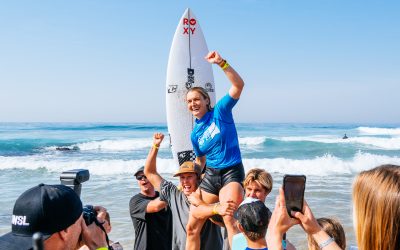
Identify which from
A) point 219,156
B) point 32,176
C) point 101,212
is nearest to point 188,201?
point 219,156

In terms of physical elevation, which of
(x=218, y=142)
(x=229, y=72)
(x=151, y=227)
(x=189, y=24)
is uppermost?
(x=189, y=24)

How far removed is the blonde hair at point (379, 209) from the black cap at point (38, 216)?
1114mm

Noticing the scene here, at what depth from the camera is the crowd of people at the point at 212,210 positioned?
145 centimetres

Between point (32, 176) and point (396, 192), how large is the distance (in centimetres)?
1415

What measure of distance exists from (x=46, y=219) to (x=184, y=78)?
5055 mm

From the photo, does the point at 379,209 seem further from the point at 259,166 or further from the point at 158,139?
the point at 259,166

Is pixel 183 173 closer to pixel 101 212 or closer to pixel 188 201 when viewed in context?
pixel 188 201

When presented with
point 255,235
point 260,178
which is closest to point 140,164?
point 260,178


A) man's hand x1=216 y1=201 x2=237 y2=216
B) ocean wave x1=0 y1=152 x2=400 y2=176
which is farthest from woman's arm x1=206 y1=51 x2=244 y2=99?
ocean wave x1=0 y1=152 x2=400 y2=176

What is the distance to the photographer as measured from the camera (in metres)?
1.50

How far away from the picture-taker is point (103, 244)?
198 cm

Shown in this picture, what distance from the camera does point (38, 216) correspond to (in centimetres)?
150

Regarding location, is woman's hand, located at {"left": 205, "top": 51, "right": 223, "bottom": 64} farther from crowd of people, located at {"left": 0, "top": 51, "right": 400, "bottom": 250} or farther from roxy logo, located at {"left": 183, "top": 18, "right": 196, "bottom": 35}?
roxy logo, located at {"left": 183, "top": 18, "right": 196, "bottom": 35}

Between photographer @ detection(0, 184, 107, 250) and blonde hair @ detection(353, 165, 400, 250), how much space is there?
1109 mm
